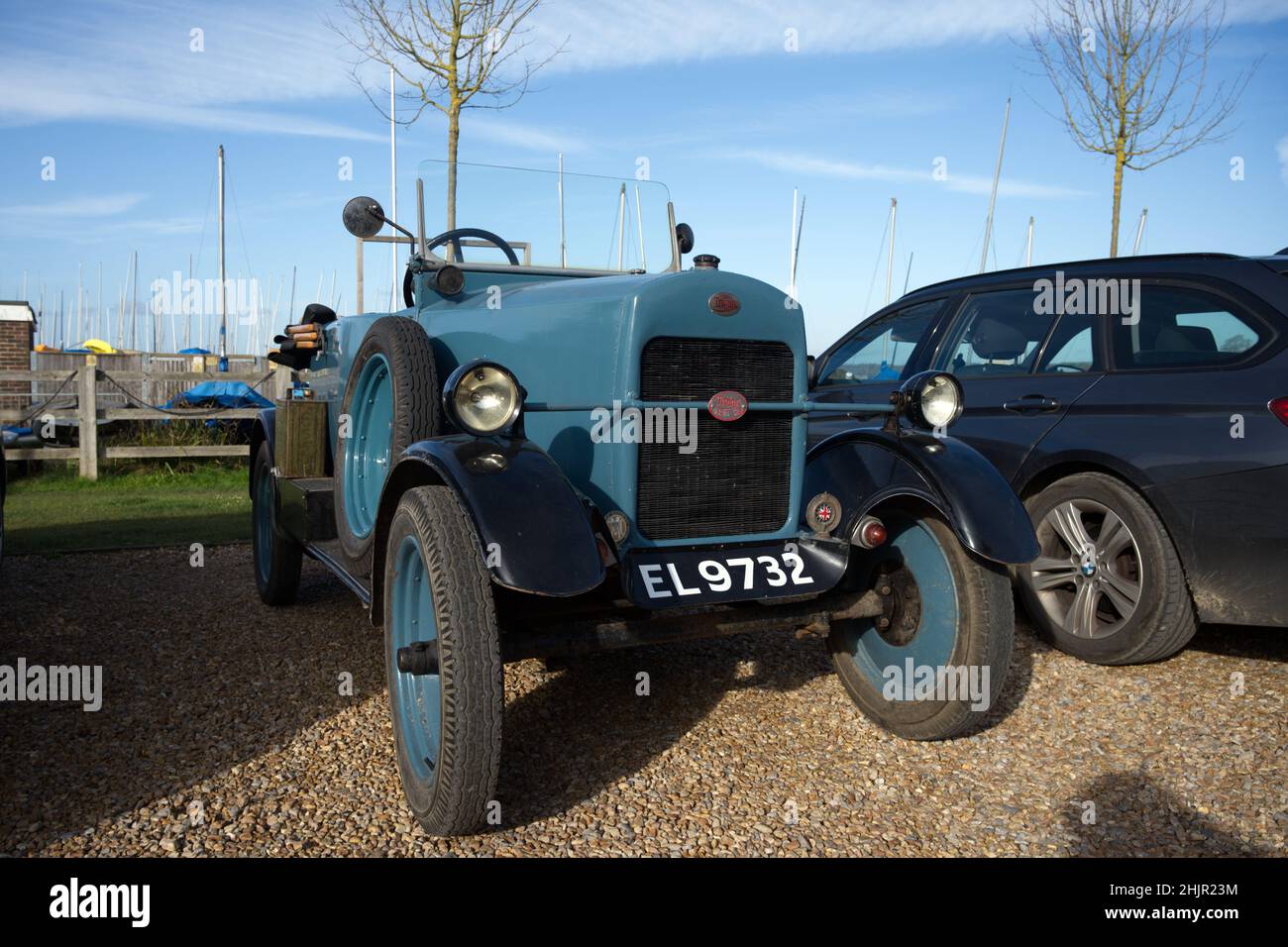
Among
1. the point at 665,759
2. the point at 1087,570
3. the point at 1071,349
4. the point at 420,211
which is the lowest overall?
the point at 665,759

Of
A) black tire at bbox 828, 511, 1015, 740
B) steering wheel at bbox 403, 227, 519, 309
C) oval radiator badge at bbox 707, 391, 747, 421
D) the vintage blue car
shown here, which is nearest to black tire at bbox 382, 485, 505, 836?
the vintage blue car

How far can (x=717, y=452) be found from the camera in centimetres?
345

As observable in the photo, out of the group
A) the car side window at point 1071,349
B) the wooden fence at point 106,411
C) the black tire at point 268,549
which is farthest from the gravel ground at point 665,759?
the wooden fence at point 106,411

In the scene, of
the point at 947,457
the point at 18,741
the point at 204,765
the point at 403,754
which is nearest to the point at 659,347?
the point at 947,457

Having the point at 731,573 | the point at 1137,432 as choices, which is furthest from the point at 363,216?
the point at 1137,432

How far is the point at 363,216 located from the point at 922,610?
9.31ft

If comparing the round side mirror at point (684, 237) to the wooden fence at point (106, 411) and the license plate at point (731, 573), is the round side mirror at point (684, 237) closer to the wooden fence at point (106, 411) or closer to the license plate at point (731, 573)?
the license plate at point (731, 573)

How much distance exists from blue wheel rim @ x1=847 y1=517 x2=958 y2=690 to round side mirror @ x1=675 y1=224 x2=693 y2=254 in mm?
1938

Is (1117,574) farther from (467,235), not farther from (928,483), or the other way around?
(467,235)

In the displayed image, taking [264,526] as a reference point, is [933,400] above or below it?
above

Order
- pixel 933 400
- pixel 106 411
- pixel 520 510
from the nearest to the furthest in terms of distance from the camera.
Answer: pixel 520 510 → pixel 933 400 → pixel 106 411

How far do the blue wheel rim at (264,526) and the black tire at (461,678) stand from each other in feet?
10.3

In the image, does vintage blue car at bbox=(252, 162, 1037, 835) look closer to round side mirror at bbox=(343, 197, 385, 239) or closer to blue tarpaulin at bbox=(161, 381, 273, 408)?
round side mirror at bbox=(343, 197, 385, 239)
